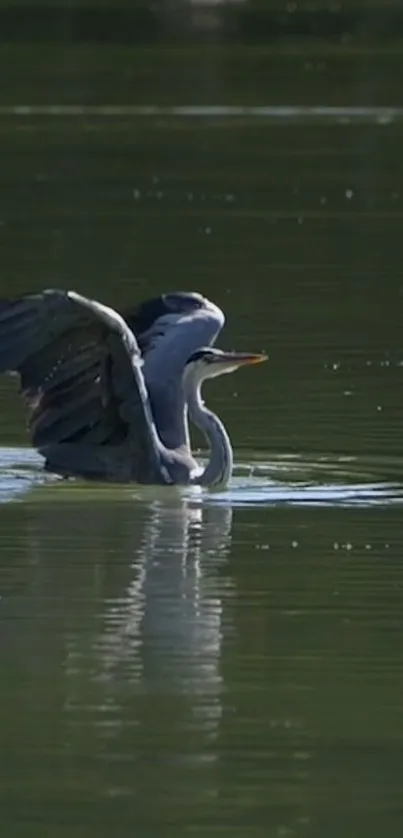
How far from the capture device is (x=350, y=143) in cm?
3225

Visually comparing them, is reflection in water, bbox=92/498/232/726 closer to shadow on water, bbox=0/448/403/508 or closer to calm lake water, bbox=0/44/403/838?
calm lake water, bbox=0/44/403/838

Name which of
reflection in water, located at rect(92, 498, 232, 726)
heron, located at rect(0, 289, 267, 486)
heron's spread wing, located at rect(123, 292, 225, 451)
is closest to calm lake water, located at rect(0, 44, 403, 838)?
reflection in water, located at rect(92, 498, 232, 726)

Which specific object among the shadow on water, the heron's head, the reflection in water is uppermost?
the reflection in water

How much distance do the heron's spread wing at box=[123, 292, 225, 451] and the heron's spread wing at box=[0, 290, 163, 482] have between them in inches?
10.1

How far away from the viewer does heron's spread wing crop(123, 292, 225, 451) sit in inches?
550

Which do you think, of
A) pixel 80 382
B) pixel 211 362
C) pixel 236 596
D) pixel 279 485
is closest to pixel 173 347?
pixel 211 362

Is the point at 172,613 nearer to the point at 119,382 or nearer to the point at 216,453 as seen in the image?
the point at 216,453

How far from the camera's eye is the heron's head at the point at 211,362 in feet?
45.5

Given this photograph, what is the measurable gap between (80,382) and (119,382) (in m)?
0.33

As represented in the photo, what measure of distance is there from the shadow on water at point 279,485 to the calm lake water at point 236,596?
0.02 meters

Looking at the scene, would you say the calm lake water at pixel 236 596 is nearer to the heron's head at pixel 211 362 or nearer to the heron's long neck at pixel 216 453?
the heron's long neck at pixel 216 453

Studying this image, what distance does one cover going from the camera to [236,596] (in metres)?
10.7

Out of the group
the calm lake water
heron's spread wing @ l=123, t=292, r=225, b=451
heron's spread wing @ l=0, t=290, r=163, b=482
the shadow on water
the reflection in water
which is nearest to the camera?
the calm lake water

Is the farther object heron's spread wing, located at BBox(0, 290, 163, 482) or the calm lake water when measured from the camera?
heron's spread wing, located at BBox(0, 290, 163, 482)
